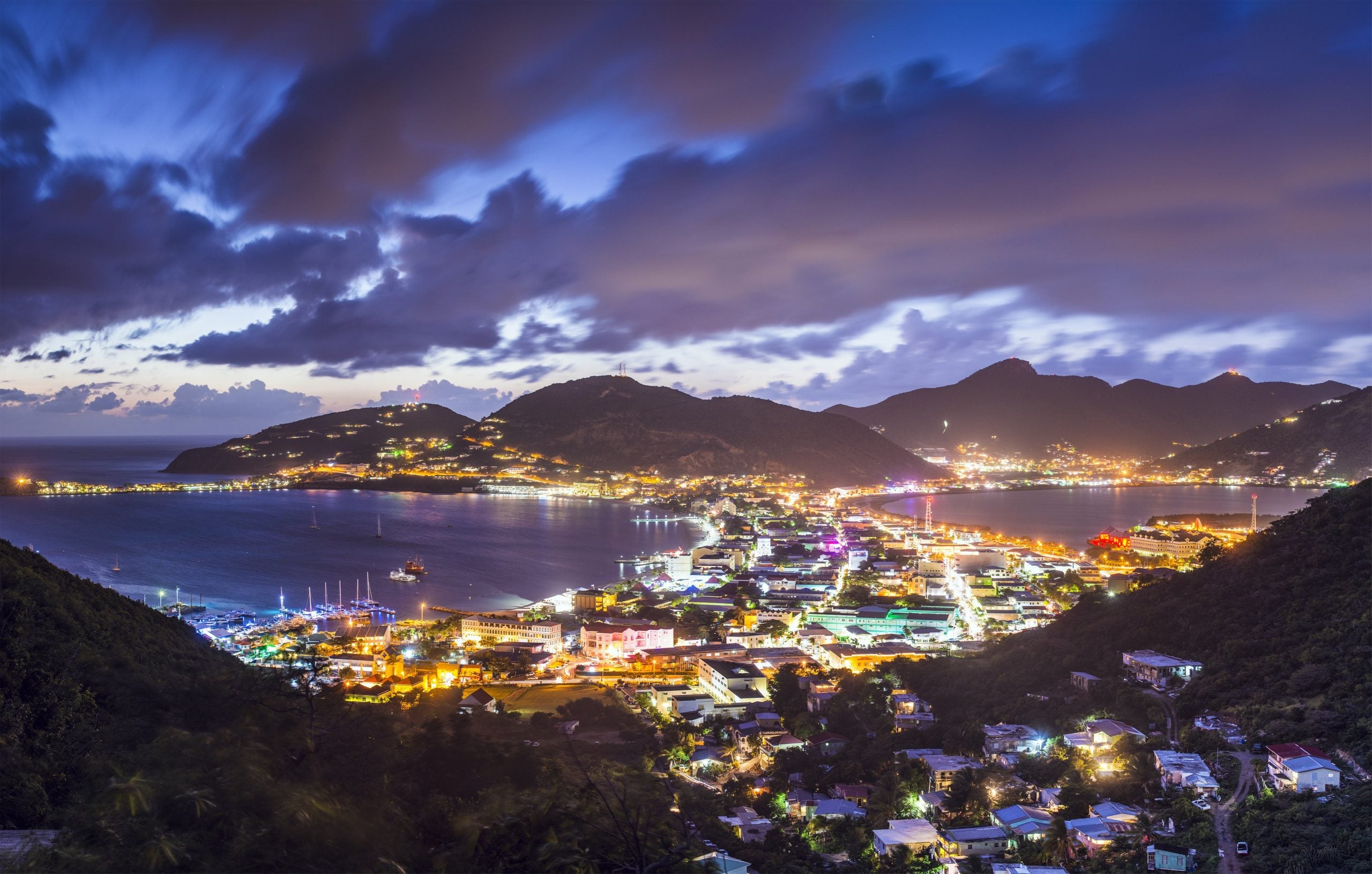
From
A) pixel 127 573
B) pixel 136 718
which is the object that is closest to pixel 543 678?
pixel 136 718

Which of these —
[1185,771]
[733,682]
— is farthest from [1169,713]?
[733,682]

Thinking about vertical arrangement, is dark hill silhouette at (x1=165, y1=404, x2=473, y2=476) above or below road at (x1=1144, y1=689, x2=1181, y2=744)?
above

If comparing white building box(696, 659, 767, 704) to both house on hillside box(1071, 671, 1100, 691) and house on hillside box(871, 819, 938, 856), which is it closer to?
house on hillside box(1071, 671, 1100, 691)

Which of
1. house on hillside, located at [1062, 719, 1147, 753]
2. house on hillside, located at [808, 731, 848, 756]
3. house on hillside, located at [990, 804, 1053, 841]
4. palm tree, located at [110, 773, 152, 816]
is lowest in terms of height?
house on hillside, located at [808, 731, 848, 756]

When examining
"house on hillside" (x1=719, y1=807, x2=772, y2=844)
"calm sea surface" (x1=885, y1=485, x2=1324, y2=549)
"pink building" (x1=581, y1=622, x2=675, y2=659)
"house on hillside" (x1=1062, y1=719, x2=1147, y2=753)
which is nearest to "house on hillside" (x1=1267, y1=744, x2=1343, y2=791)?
"house on hillside" (x1=1062, y1=719, x2=1147, y2=753)

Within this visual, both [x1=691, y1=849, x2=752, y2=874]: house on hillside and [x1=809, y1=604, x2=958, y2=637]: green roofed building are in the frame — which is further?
[x1=809, y1=604, x2=958, y2=637]: green roofed building

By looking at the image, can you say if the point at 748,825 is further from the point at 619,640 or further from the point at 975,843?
the point at 619,640

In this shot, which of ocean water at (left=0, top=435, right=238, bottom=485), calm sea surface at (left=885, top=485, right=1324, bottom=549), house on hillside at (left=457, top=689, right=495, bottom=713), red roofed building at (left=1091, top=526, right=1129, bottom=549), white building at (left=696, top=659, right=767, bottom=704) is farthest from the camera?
ocean water at (left=0, top=435, right=238, bottom=485)
